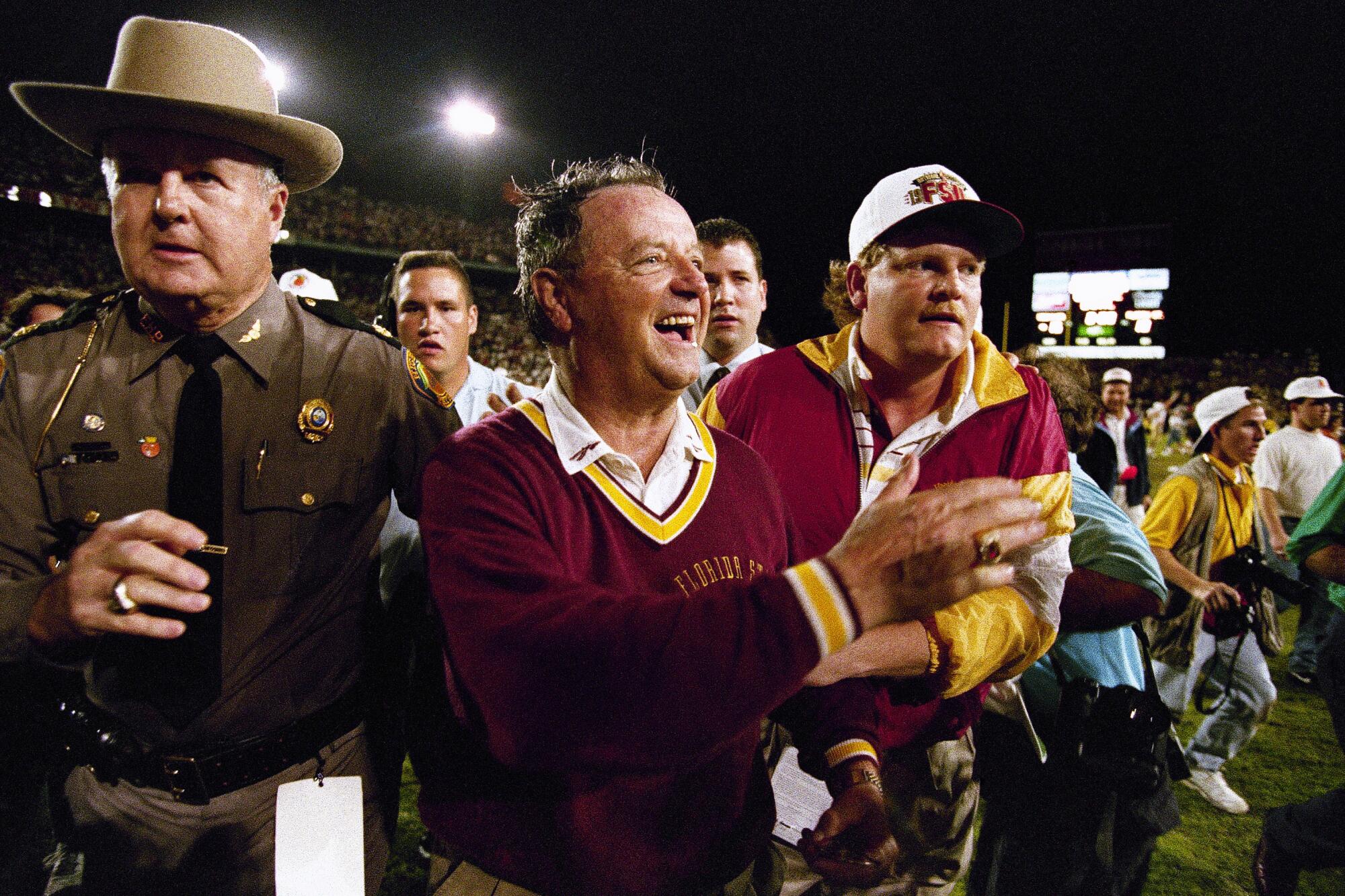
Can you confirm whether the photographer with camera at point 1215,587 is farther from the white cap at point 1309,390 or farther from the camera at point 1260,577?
the white cap at point 1309,390

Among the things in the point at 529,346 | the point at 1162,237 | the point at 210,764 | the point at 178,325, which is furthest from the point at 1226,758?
the point at 529,346

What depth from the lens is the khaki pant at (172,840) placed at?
1.71 m

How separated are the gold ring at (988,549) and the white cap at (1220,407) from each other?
15.8 feet

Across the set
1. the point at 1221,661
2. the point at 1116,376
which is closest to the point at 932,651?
the point at 1221,661

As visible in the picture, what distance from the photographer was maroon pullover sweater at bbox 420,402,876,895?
1052 mm

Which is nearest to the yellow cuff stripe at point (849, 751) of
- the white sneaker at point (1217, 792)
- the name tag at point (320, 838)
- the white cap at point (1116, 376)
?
the name tag at point (320, 838)

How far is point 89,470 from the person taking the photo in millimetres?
1649

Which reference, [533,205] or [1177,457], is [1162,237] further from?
[533,205]

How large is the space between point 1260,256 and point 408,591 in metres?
42.2

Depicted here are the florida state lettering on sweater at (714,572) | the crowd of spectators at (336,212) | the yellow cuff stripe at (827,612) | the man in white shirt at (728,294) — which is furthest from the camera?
the crowd of spectators at (336,212)

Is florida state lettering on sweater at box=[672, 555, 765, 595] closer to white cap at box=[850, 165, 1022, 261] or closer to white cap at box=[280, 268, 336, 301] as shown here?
white cap at box=[850, 165, 1022, 261]

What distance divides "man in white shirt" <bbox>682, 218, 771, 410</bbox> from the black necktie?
2466mm

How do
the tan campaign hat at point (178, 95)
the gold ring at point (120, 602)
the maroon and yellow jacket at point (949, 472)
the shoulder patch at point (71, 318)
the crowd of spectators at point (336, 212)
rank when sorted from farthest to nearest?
the crowd of spectators at point (336, 212) < the maroon and yellow jacket at point (949, 472) < the shoulder patch at point (71, 318) < the tan campaign hat at point (178, 95) < the gold ring at point (120, 602)

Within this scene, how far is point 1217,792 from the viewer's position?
4.43 meters
